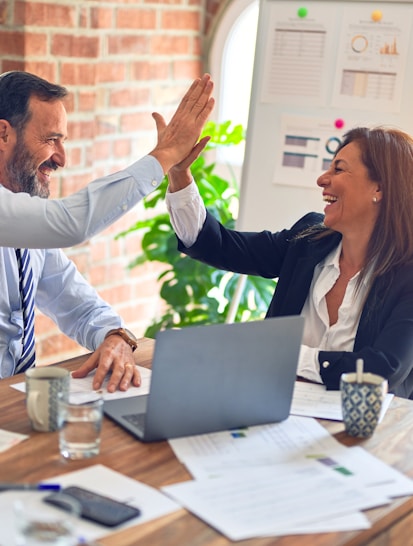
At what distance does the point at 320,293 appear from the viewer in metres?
2.25

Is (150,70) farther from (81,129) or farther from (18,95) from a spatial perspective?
(18,95)

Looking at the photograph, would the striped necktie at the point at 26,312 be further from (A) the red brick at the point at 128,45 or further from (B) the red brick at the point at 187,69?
(B) the red brick at the point at 187,69

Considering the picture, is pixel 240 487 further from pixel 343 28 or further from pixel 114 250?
pixel 114 250

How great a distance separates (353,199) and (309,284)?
249 millimetres

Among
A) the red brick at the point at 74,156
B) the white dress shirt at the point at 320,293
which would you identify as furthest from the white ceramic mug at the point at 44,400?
the red brick at the point at 74,156

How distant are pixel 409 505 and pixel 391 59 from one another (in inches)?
74.6

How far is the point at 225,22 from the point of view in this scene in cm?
387

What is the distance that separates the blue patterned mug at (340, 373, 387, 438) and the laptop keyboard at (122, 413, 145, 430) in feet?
1.20

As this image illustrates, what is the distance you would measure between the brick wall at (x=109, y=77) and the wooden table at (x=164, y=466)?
1.52m

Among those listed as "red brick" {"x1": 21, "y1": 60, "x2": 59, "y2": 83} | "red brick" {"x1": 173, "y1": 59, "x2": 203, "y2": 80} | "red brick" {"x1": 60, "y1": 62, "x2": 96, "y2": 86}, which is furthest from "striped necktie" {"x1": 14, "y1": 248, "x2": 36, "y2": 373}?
"red brick" {"x1": 173, "y1": 59, "x2": 203, "y2": 80}

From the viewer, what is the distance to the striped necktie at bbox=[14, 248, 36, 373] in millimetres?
2129

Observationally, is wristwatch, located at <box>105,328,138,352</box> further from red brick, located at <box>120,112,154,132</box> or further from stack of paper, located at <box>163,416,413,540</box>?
red brick, located at <box>120,112,154,132</box>

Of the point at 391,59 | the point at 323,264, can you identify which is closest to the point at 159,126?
the point at 323,264

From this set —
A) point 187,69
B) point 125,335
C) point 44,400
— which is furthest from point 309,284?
point 187,69
